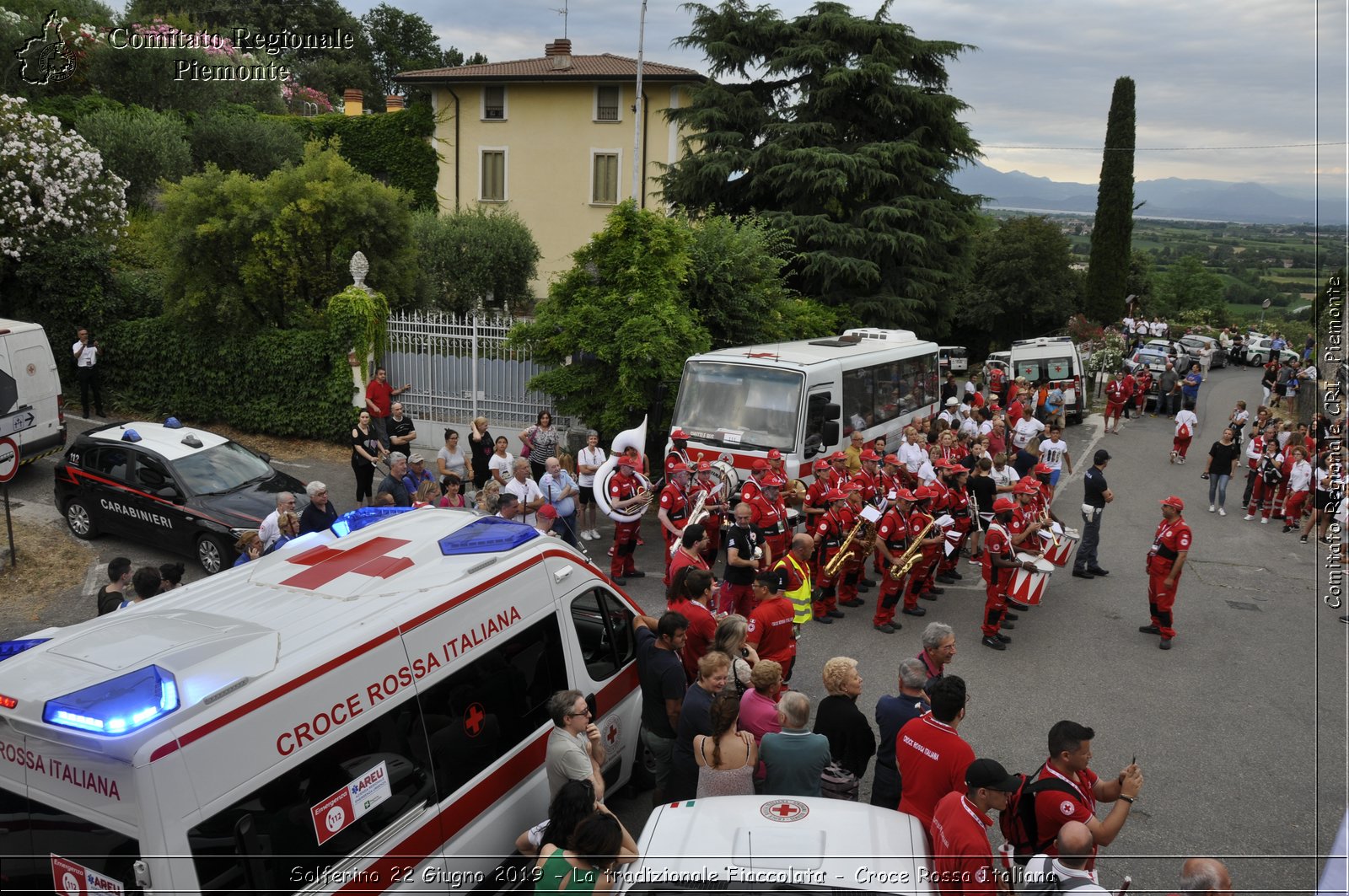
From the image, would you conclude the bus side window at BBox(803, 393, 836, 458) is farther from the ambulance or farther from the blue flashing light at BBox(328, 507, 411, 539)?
the ambulance

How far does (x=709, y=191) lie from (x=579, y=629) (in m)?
18.8

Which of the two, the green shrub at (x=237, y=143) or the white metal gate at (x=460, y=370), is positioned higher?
the green shrub at (x=237, y=143)

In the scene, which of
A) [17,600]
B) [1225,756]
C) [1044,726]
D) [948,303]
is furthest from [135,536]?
[948,303]

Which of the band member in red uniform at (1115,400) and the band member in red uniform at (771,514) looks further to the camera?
the band member in red uniform at (1115,400)

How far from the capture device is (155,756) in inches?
132

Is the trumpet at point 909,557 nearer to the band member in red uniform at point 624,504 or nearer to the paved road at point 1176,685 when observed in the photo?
the paved road at point 1176,685

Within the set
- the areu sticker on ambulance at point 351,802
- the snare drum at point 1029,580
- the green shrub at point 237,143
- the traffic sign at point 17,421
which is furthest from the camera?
the green shrub at point 237,143

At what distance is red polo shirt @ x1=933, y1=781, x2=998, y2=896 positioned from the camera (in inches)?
164

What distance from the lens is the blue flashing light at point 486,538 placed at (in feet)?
17.5

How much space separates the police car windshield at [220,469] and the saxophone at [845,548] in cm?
741

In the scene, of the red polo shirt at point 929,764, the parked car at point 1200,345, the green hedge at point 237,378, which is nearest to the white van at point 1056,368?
the parked car at point 1200,345

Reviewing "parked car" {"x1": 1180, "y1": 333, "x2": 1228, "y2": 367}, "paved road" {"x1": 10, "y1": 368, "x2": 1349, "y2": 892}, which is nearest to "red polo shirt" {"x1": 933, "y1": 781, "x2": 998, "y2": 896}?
"paved road" {"x1": 10, "y1": 368, "x2": 1349, "y2": 892}

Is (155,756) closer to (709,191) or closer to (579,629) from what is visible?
(579,629)

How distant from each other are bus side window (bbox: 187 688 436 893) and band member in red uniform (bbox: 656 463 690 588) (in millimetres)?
6378
